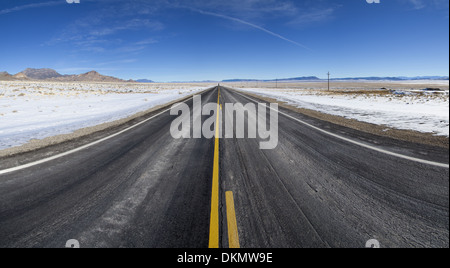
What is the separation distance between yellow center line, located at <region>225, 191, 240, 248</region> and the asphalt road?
0.12 ft

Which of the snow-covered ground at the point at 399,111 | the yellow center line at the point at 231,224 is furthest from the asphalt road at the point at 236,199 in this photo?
the snow-covered ground at the point at 399,111

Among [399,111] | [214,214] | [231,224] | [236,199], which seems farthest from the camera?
[399,111]

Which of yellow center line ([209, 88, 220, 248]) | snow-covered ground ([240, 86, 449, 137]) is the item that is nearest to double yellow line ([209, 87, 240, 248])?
yellow center line ([209, 88, 220, 248])

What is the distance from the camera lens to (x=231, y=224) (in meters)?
2.80

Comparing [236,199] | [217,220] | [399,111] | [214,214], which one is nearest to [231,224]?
[217,220]

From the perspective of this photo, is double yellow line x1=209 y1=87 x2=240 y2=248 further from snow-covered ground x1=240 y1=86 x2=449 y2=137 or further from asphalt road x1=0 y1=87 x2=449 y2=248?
snow-covered ground x1=240 y1=86 x2=449 y2=137

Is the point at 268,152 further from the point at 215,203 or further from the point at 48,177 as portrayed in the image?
the point at 48,177

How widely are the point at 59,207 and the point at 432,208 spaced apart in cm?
563

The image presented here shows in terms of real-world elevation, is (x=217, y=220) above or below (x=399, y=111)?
below

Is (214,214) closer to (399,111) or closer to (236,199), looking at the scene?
(236,199)

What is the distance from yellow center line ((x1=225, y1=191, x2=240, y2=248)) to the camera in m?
2.48

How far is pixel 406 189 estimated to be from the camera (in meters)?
3.59

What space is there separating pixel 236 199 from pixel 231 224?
2.09 ft
